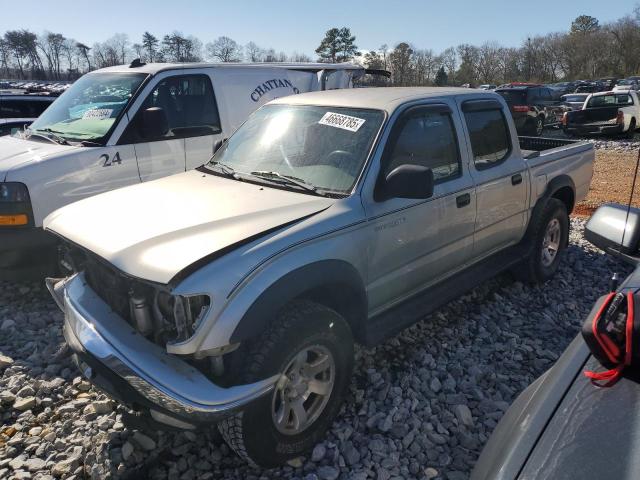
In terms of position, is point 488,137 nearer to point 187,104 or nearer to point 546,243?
point 546,243

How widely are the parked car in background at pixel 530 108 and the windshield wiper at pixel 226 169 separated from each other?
15593mm

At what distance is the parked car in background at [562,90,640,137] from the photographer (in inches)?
637

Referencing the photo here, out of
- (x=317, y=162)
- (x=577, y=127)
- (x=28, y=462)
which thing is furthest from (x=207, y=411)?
(x=577, y=127)

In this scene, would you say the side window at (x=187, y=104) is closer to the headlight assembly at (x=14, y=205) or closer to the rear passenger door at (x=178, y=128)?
the rear passenger door at (x=178, y=128)

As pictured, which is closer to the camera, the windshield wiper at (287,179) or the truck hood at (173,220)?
the truck hood at (173,220)

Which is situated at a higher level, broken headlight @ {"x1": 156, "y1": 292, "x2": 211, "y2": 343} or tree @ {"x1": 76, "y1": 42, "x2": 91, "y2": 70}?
tree @ {"x1": 76, "y1": 42, "x2": 91, "y2": 70}

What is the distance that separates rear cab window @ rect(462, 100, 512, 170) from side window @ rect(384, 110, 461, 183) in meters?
0.26

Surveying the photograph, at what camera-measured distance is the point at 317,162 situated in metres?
3.21

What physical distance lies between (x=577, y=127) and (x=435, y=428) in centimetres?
1656

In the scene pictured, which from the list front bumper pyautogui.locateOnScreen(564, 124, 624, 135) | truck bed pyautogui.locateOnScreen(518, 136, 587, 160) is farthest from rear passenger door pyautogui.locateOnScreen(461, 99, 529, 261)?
front bumper pyautogui.locateOnScreen(564, 124, 624, 135)

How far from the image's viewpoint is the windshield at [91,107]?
4871 mm

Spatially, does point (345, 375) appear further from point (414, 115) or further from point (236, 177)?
point (414, 115)

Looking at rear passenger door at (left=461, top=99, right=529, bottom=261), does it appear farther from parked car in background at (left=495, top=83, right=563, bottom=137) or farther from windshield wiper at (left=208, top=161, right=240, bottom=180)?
parked car in background at (left=495, top=83, right=563, bottom=137)

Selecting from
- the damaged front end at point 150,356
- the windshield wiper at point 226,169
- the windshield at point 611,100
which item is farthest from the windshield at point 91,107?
the windshield at point 611,100
